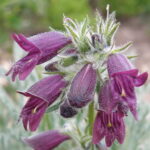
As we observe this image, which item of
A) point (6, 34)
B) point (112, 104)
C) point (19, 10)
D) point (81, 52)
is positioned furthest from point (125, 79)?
point (19, 10)

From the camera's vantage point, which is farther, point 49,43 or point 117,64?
point 49,43

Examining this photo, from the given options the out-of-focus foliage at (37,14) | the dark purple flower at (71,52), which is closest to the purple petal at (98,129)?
the dark purple flower at (71,52)

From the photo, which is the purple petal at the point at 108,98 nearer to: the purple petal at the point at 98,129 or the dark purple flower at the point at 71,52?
the purple petal at the point at 98,129

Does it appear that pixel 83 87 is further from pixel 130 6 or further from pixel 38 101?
pixel 130 6

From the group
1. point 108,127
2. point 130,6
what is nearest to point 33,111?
point 108,127

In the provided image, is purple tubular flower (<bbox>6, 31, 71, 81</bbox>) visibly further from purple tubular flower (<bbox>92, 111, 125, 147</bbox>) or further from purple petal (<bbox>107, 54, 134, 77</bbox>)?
purple tubular flower (<bbox>92, 111, 125, 147</bbox>)

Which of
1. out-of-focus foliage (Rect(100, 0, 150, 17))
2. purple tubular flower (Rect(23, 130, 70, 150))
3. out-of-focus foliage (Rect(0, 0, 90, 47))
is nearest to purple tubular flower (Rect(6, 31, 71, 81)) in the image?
purple tubular flower (Rect(23, 130, 70, 150))
